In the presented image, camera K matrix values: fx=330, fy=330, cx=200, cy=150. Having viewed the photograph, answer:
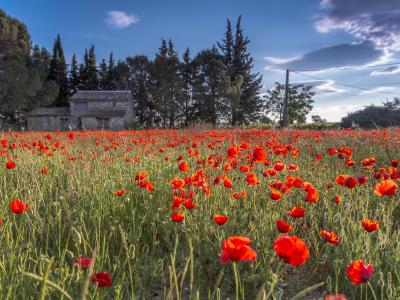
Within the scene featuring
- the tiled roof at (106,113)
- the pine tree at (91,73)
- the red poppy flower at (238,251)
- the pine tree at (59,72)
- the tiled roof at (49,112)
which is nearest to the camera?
the red poppy flower at (238,251)

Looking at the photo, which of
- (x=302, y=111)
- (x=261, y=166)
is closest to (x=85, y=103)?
(x=302, y=111)

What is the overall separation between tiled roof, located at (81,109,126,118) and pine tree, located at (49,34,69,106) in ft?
32.8

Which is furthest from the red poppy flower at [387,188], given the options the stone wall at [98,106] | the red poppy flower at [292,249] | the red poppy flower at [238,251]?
the stone wall at [98,106]

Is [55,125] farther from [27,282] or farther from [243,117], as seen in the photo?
[27,282]

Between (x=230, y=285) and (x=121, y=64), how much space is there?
148 feet

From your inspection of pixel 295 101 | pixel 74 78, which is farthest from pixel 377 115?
pixel 74 78

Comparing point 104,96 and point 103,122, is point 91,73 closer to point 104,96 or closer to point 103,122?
point 104,96

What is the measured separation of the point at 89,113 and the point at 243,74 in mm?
19378

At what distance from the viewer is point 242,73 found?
1646 inches

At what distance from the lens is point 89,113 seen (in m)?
38.0

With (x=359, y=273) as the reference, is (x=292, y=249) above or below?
above

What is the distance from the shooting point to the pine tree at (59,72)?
148ft

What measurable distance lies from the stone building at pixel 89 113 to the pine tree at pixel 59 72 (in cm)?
688

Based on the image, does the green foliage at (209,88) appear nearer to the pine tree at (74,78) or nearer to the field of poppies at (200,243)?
the pine tree at (74,78)
